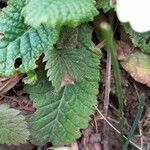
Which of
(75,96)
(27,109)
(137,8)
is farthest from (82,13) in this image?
(27,109)


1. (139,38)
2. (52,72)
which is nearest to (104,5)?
(139,38)

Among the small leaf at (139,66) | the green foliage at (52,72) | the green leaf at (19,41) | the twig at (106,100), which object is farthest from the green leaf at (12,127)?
the small leaf at (139,66)

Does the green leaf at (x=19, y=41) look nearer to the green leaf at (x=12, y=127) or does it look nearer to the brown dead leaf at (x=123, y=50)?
the green leaf at (x=12, y=127)

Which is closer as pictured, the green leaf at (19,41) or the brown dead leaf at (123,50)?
the green leaf at (19,41)

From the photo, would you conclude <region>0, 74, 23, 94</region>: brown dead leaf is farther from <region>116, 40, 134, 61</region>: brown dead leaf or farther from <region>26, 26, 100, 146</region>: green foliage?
<region>116, 40, 134, 61</region>: brown dead leaf

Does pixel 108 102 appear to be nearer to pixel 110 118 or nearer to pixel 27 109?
pixel 110 118

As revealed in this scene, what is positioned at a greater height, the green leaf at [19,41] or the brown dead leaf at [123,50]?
the green leaf at [19,41]
